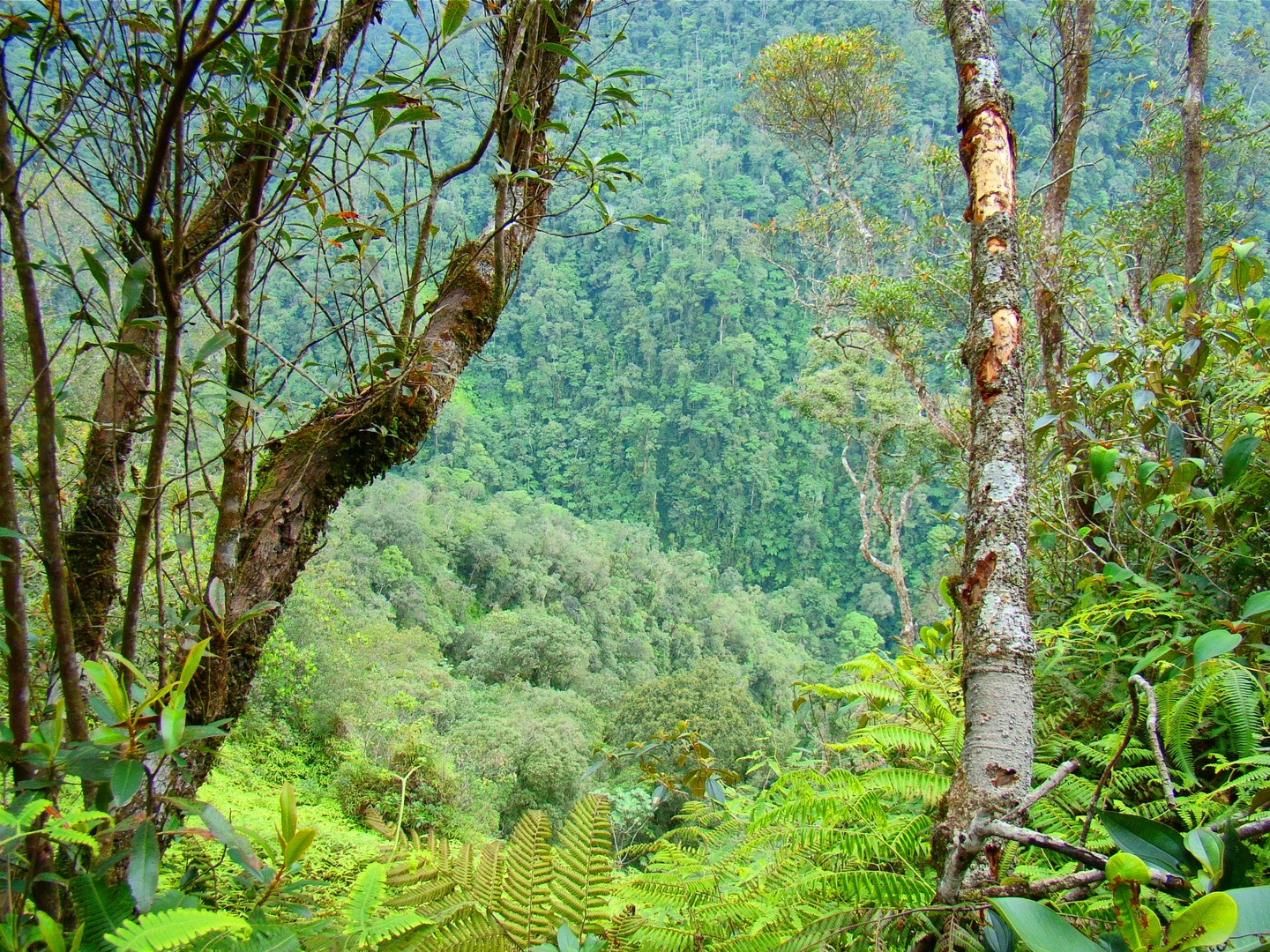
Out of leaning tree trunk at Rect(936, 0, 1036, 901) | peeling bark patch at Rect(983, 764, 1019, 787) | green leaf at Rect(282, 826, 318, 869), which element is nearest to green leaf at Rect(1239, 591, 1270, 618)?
leaning tree trunk at Rect(936, 0, 1036, 901)

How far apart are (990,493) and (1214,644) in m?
0.27

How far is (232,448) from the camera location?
932 mm

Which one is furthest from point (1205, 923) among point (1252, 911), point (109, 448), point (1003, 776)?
point (109, 448)

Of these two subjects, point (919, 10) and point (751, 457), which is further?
point (751, 457)

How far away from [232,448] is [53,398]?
0.29 meters

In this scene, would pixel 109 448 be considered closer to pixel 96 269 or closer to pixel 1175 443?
pixel 96 269

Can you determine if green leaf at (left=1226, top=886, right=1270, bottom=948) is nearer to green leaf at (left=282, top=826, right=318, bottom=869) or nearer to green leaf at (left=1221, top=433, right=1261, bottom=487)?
green leaf at (left=282, top=826, right=318, bottom=869)

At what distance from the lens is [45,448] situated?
630mm

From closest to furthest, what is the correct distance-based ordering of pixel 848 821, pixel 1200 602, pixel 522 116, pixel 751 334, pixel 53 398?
pixel 53 398
pixel 522 116
pixel 848 821
pixel 1200 602
pixel 751 334

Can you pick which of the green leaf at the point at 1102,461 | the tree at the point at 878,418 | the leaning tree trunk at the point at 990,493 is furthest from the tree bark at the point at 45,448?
the tree at the point at 878,418

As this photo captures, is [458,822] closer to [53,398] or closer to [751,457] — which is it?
[53,398]

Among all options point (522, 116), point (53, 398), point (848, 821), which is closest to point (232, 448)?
point (53, 398)

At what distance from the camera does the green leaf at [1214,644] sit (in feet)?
2.28

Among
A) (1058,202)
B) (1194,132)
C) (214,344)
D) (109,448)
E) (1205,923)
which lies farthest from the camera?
(1194,132)
